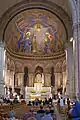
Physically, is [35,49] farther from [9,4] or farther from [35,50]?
[9,4]

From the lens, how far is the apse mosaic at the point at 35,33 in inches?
1264

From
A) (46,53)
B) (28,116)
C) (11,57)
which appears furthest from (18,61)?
(28,116)

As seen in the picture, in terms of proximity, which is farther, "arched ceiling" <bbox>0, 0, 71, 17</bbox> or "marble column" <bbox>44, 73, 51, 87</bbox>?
"marble column" <bbox>44, 73, 51, 87</bbox>

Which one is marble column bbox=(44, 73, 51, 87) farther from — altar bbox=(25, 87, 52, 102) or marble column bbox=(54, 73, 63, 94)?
altar bbox=(25, 87, 52, 102)

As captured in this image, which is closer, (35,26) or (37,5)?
(37,5)

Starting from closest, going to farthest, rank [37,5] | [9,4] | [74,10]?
1. [74,10]
2. [9,4]
3. [37,5]

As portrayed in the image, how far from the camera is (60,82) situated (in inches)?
1438

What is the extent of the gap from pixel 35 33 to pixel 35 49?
7.64 feet

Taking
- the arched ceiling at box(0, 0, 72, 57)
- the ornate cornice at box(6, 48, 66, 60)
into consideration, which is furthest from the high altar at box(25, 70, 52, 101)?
the arched ceiling at box(0, 0, 72, 57)

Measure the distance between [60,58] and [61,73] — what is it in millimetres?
2209

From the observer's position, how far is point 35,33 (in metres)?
37.2

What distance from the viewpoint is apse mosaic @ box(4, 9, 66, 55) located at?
105ft

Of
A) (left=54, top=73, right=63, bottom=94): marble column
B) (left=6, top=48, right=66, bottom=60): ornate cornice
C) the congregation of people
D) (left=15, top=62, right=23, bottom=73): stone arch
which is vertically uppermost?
(left=6, top=48, right=66, bottom=60): ornate cornice

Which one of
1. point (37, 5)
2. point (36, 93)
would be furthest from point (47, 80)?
point (37, 5)
